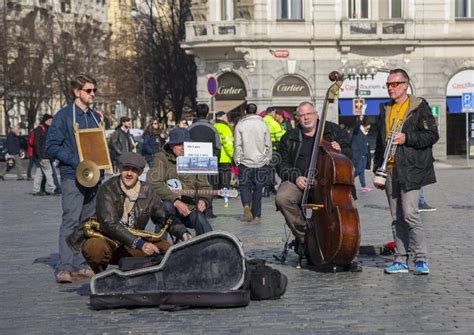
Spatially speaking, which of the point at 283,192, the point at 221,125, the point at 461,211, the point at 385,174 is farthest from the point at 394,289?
the point at 221,125

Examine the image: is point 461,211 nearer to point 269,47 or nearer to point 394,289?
point 394,289

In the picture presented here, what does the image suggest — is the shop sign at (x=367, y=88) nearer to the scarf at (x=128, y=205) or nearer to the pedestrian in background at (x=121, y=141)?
the pedestrian in background at (x=121, y=141)

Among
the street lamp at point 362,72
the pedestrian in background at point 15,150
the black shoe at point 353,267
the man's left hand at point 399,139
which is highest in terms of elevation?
the street lamp at point 362,72

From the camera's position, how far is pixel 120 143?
2958 centimetres

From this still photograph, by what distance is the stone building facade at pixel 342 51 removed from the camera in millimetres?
49844

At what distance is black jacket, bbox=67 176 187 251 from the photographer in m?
10.7

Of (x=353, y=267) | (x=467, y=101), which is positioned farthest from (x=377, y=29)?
(x=353, y=267)

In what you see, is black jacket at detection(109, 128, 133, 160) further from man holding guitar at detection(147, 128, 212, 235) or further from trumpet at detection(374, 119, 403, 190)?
trumpet at detection(374, 119, 403, 190)

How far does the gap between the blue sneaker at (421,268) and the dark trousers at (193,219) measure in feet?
6.95

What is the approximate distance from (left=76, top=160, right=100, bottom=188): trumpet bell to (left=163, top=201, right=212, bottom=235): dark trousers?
89 cm

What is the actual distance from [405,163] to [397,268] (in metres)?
1.04

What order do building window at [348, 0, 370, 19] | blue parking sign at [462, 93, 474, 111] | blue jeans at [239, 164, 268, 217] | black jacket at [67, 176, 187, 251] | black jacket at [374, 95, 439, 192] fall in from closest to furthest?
black jacket at [67, 176, 187, 251], black jacket at [374, 95, 439, 192], blue jeans at [239, 164, 268, 217], blue parking sign at [462, 93, 474, 111], building window at [348, 0, 370, 19]

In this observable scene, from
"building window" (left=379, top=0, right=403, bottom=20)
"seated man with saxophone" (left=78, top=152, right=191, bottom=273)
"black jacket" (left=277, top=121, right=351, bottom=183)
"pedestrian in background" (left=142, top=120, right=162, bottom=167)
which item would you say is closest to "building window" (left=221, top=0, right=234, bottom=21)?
"building window" (left=379, top=0, right=403, bottom=20)

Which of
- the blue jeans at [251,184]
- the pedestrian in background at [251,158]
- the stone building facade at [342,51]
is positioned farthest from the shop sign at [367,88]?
the blue jeans at [251,184]
